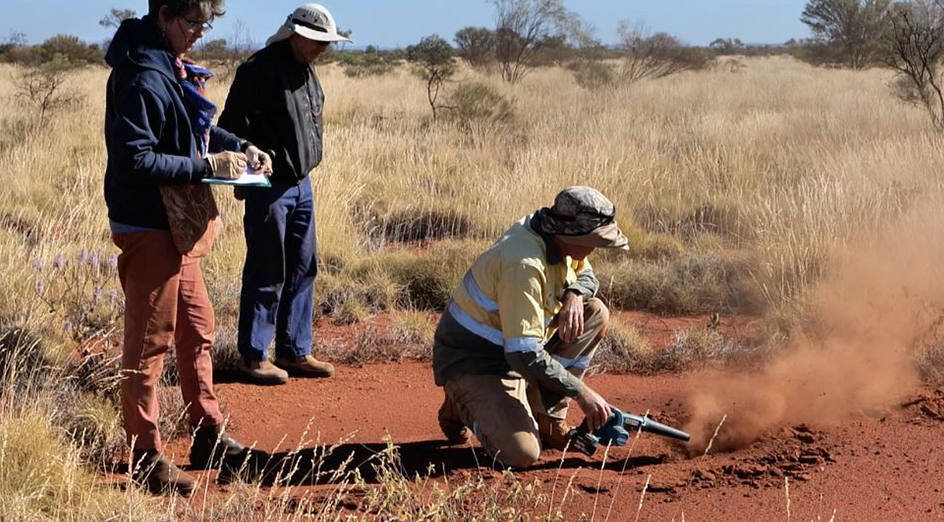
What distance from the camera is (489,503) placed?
3.45 meters

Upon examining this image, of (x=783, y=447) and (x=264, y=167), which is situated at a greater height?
(x=264, y=167)

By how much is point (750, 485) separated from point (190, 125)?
8.51ft

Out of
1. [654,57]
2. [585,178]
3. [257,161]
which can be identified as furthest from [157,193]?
[654,57]

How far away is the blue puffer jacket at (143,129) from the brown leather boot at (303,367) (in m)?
1.91

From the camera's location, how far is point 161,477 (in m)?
3.63

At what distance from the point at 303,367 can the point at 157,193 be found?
201 centimetres

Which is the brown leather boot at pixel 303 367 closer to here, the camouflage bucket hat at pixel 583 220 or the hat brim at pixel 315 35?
the hat brim at pixel 315 35

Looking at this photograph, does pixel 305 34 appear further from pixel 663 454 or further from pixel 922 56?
pixel 922 56

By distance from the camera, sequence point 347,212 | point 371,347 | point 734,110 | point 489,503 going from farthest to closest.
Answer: point 734,110 < point 347,212 < point 371,347 < point 489,503

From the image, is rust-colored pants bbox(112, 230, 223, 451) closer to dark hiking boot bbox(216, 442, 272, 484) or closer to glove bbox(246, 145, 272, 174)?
dark hiking boot bbox(216, 442, 272, 484)

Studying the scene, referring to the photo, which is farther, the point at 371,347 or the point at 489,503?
the point at 371,347

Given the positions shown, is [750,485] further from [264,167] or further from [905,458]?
[264,167]

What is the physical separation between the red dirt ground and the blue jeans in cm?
25

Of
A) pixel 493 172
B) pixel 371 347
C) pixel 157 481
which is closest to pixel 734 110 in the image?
pixel 493 172
